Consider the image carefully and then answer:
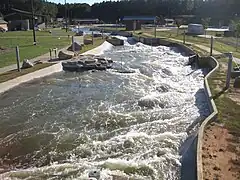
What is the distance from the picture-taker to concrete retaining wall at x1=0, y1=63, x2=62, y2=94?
1841 cm

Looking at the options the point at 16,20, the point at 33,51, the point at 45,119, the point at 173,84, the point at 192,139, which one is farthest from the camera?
the point at 16,20

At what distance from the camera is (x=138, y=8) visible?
124 m

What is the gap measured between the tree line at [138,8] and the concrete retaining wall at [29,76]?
63906 millimetres

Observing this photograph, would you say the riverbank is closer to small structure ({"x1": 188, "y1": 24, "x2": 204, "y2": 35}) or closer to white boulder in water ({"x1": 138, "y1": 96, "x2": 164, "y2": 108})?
white boulder in water ({"x1": 138, "y1": 96, "x2": 164, "y2": 108})

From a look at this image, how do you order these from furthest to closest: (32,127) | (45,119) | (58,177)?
(45,119)
(32,127)
(58,177)

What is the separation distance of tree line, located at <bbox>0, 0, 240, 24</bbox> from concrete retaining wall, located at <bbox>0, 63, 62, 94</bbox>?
63.9 metres

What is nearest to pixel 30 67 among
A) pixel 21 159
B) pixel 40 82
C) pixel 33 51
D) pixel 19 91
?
pixel 40 82

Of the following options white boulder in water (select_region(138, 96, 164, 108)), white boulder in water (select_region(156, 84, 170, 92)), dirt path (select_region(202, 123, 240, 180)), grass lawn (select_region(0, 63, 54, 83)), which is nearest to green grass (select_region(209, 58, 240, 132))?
dirt path (select_region(202, 123, 240, 180))

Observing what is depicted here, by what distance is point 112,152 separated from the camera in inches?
392

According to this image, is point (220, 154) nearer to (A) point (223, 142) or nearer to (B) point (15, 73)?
(A) point (223, 142)

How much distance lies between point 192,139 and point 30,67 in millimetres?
15943

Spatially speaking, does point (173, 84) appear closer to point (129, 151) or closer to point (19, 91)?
point (19, 91)

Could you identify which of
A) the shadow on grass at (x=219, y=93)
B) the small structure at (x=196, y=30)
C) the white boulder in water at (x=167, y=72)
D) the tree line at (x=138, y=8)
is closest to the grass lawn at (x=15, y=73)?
the white boulder in water at (x=167, y=72)

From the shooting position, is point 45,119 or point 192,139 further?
point 45,119
